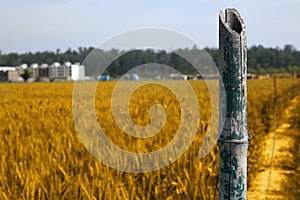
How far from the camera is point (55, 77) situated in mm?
54156

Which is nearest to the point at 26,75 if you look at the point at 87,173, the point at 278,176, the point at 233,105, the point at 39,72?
the point at 39,72

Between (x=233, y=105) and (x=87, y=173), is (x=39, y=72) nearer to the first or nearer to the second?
(x=87, y=173)

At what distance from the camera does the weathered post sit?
3.12ft

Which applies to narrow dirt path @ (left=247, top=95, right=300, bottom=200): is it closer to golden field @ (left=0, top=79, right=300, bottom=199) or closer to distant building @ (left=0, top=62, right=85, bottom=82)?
golden field @ (left=0, top=79, right=300, bottom=199)

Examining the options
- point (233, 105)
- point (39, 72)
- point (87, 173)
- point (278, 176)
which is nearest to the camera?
point (233, 105)

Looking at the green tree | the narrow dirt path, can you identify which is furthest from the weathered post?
the green tree

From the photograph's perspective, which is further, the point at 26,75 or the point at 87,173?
the point at 26,75

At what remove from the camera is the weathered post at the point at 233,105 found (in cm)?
95

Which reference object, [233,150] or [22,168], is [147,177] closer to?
[22,168]

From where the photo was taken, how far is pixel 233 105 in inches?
38.1

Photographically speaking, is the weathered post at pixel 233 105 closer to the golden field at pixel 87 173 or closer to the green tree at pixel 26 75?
the golden field at pixel 87 173

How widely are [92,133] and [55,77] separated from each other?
2041 inches

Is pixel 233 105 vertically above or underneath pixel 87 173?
above

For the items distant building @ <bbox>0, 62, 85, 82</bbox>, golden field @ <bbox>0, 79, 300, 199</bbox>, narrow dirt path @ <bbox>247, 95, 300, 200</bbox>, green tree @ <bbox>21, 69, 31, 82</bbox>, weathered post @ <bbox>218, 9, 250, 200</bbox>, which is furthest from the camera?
green tree @ <bbox>21, 69, 31, 82</bbox>
